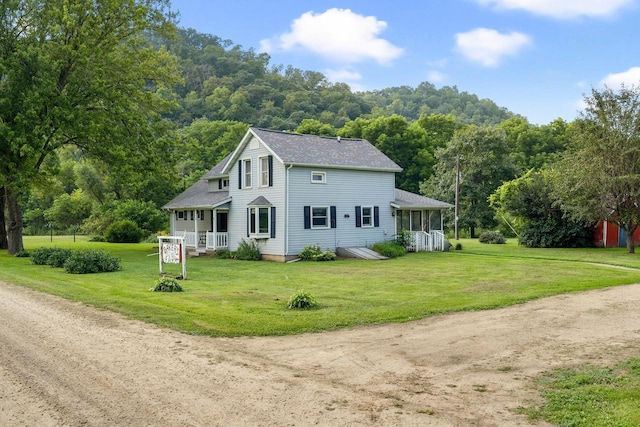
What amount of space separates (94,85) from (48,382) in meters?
22.9

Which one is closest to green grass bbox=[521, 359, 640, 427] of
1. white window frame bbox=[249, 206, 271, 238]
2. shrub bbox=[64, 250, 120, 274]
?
shrub bbox=[64, 250, 120, 274]

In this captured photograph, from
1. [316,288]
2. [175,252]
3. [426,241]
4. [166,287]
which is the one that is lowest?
[316,288]

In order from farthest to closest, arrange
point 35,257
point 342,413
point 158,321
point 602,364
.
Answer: point 35,257 < point 158,321 < point 602,364 < point 342,413

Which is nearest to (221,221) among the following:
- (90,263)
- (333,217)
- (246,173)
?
(246,173)

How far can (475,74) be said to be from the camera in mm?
35219

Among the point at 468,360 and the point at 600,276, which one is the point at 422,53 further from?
the point at 468,360

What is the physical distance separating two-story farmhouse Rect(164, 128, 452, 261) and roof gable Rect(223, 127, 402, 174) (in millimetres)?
51

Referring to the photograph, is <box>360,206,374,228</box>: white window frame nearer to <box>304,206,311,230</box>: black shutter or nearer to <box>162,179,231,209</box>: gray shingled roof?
<box>304,206,311,230</box>: black shutter

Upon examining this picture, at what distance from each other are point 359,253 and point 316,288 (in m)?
11.2

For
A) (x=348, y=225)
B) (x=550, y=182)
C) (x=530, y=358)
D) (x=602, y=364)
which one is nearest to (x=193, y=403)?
(x=530, y=358)

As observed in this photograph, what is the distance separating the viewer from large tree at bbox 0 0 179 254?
25.2 metres

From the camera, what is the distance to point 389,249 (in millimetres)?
26234

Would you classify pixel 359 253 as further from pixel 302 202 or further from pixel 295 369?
pixel 295 369

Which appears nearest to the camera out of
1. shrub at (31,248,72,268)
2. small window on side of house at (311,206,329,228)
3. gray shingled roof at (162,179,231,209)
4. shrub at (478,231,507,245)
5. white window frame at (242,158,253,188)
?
shrub at (31,248,72,268)
